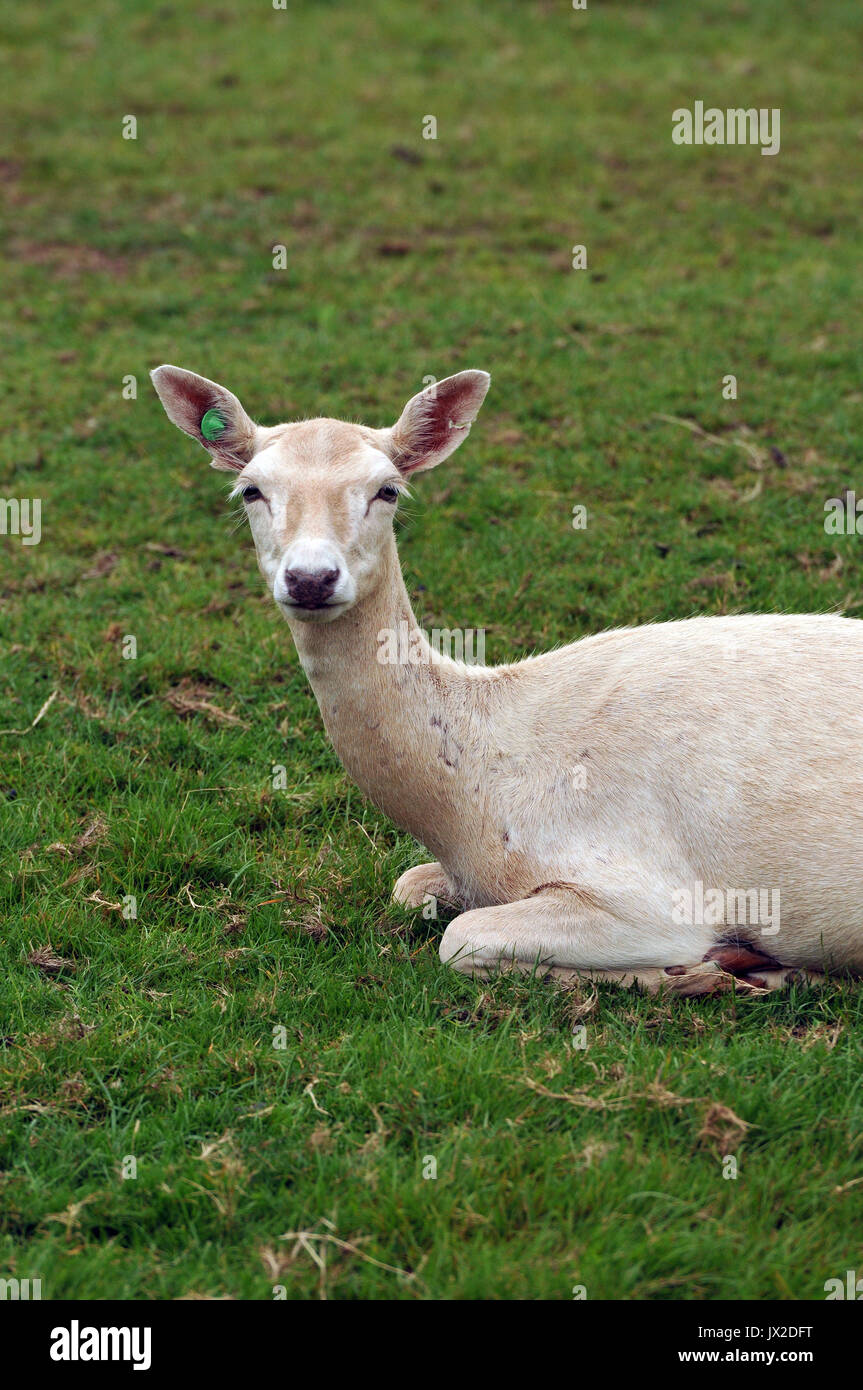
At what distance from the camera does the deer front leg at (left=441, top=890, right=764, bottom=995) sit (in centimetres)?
499

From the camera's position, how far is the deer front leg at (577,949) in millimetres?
4992

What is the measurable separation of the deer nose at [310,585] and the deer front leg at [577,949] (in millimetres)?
1386

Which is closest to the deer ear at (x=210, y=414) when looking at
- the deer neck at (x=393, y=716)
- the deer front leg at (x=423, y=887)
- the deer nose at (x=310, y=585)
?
the deer neck at (x=393, y=716)

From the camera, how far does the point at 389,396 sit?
9766mm

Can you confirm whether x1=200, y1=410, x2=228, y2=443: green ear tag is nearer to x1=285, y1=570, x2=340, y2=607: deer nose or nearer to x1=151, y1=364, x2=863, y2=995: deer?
x1=151, y1=364, x2=863, y2=995: deer

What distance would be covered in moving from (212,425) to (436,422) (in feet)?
2.98

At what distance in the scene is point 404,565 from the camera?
812 centimetres

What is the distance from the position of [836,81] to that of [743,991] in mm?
13676

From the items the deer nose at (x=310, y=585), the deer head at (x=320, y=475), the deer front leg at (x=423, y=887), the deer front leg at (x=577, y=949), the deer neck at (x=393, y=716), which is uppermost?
the deer head at (x=320, y=475)

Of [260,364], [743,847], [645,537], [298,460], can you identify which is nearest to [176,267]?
[260,364]

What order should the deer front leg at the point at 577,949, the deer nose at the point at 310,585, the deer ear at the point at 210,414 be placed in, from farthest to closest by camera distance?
the deer ear at the point at 210,414 → the deer front leg at the point at 577,949 → the deer nose at the point at 310,585

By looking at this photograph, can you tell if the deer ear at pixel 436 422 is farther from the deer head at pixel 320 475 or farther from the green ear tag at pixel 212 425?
the green ear tag at pixel 212 425

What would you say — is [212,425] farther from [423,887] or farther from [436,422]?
[423,887]
